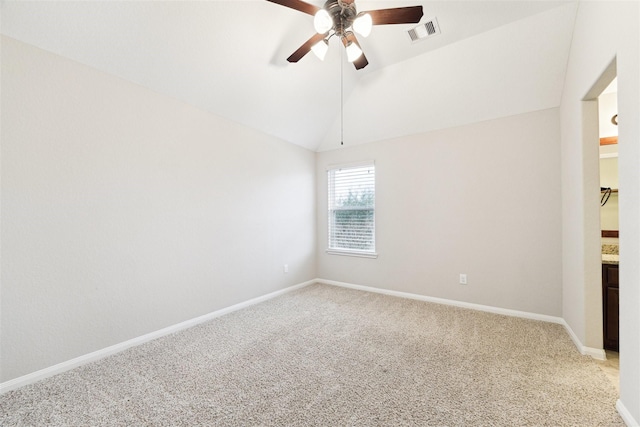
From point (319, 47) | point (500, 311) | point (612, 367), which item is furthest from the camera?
point (500, 311)

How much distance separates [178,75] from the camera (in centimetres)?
266

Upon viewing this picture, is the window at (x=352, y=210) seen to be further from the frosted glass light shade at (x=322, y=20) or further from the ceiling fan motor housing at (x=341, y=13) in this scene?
the frosted glass light shade at (x=322, y=20)

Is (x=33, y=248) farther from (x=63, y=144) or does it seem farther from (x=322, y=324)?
(x=322, y=324)

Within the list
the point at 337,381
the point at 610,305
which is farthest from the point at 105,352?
the point at 610,305

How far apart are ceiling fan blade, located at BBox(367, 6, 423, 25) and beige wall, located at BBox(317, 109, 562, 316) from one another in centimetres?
202

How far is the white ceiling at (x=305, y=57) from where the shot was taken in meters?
2.11

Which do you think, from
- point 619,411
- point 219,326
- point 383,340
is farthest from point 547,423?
point 219,326

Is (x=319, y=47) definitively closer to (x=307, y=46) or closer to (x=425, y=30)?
(x=307, y=46)

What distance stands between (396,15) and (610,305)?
297 cm

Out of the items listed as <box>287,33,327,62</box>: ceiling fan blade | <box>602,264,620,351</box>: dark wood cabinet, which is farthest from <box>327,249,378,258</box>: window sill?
<box>287,33,327,62</box>: ceiling fan blade

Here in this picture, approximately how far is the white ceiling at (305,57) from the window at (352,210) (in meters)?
0.88

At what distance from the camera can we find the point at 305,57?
303 centimetres

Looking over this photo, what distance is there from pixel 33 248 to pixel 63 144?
84 centimetres

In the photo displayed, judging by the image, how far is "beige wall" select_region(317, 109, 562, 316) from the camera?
3035 millimetres
